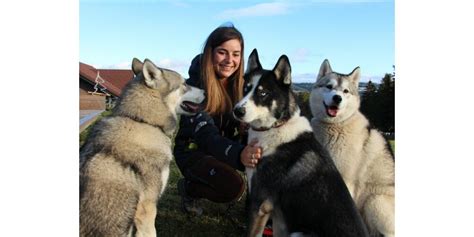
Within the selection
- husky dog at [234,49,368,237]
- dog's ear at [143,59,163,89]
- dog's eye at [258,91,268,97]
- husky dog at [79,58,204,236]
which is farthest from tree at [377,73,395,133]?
dog's ear at [143,59,163,89]

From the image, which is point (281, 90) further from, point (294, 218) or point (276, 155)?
point (294, 218)

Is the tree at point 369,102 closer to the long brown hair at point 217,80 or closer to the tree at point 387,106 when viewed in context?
the tree at point 387,106

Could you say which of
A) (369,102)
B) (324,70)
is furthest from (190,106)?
(369,102)

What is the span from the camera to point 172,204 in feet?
12.9

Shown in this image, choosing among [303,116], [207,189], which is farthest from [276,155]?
[207,189]

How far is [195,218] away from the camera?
3.98m

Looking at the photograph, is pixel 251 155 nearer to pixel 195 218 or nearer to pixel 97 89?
pixel 195 218

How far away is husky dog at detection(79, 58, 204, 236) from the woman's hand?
0.47 m

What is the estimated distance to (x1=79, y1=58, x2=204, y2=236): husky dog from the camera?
330cm

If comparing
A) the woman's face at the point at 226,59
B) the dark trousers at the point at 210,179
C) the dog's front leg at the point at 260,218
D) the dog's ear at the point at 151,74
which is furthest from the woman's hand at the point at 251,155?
the dog's ear at the point at 151,74

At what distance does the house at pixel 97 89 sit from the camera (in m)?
3.61

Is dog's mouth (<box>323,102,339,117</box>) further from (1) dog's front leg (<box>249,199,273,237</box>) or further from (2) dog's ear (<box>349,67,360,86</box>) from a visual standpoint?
(1) dog's front leg (<box>249,199,273,237</box>)

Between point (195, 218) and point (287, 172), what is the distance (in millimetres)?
1014

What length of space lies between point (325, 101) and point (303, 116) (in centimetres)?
19
